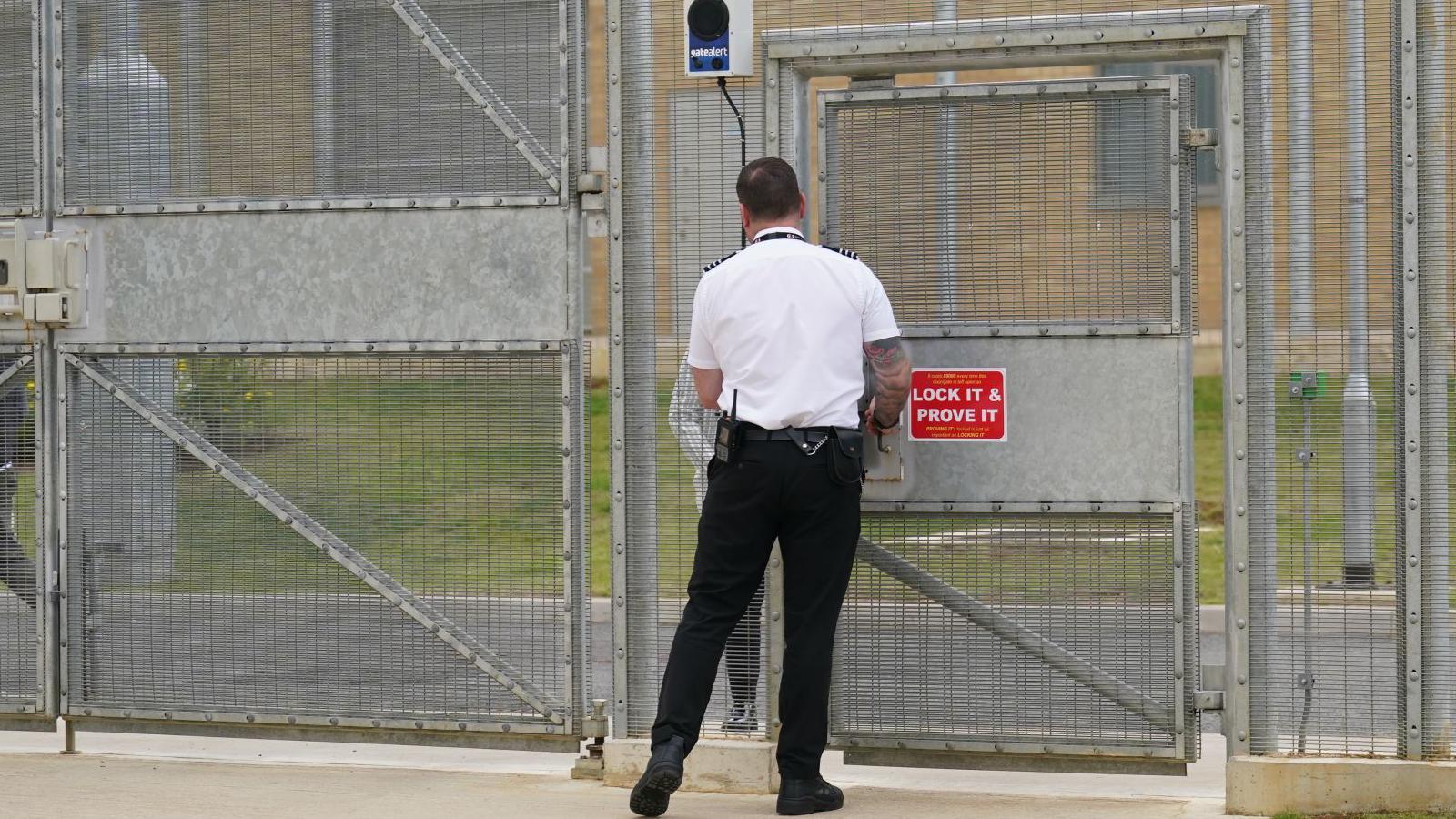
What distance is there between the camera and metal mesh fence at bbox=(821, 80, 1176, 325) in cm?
552

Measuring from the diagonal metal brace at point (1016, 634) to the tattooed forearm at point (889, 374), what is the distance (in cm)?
57

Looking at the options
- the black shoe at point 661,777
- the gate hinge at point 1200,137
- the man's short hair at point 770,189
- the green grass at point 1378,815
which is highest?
the gate hinge at point 1200,137

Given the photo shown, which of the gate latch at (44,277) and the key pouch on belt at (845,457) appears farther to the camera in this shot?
the gate latch at (44,277)

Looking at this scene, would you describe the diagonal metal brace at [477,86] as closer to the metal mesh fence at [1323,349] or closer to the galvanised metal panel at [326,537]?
the galvanised metal panel at [326,537]

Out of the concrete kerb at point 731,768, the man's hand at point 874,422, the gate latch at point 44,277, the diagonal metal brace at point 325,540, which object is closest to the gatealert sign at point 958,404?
the man's hand at point 874,422

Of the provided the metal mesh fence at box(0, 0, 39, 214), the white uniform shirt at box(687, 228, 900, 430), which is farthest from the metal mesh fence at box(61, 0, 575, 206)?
the white uniform shirt at box(687, 228, 900, 430)

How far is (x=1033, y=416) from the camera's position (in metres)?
5.60

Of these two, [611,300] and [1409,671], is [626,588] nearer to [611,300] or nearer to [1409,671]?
[611,300]

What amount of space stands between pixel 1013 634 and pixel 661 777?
1.20 metres

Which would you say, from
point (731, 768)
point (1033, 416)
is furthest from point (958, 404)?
point (731, 768)

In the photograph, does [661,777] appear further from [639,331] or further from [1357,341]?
[1357,341]

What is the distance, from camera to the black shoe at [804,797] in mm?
5410

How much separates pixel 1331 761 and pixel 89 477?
4104mm

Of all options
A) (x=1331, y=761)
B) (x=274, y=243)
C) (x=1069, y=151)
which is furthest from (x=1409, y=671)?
(x=274, y=243)
